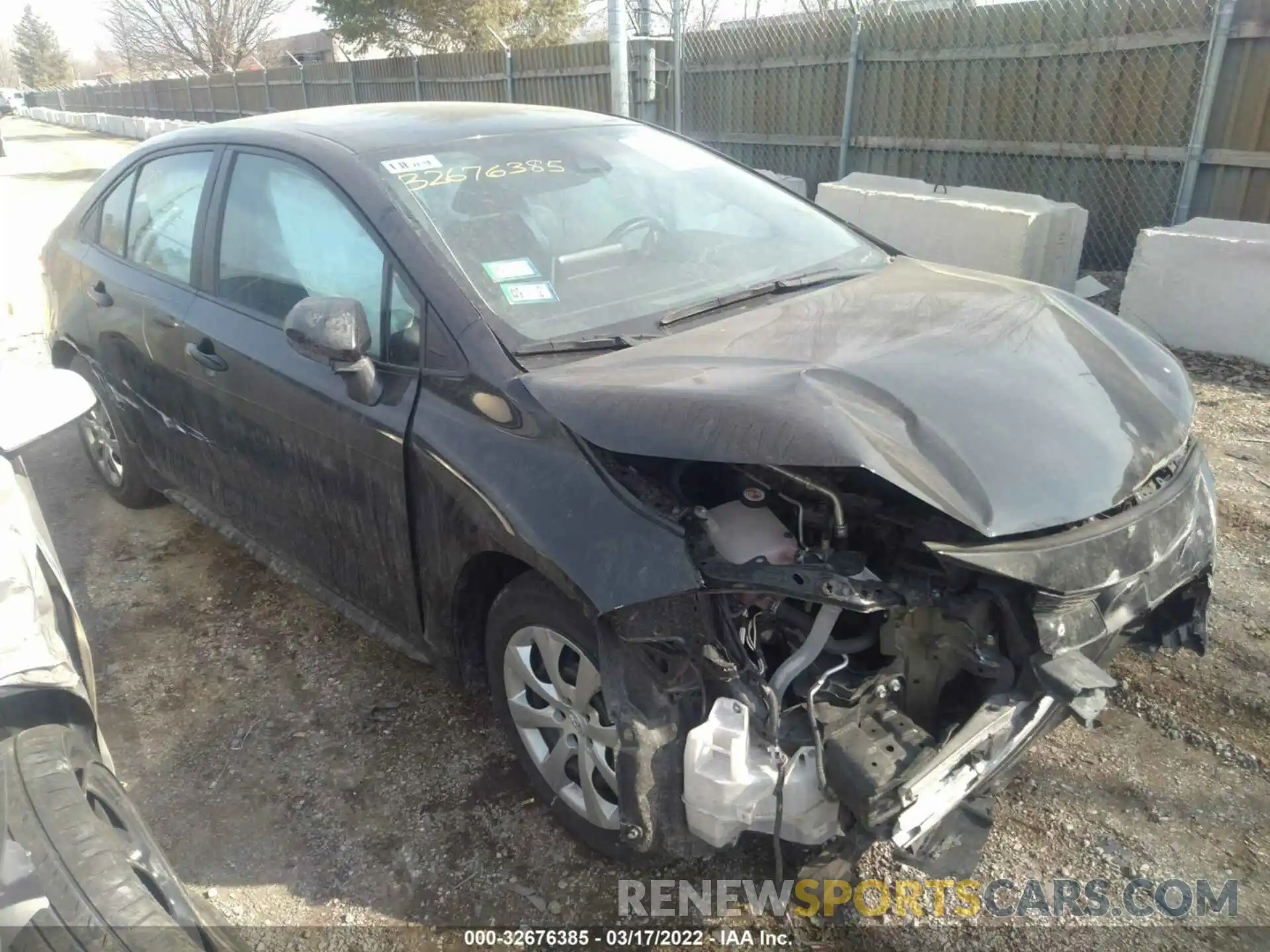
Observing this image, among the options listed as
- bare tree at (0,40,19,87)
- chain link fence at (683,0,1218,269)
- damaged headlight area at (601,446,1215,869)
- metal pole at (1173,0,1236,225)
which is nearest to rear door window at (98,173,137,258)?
damaged headlight area at (601,446,1215,869)

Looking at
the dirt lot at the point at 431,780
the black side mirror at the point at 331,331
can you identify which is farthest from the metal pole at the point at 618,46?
the black side mirror at the point at 331,331

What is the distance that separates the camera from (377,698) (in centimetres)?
327

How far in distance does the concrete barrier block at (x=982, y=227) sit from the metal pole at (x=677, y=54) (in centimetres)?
349

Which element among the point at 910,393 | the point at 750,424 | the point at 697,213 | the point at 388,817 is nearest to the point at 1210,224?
the point at 697,213

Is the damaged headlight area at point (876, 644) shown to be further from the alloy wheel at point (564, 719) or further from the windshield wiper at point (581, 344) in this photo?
the windshield wiper at point (581, 344)

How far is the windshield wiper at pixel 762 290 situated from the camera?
2.75m

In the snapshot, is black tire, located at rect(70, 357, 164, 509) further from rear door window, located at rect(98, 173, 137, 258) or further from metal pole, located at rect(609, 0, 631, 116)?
metal pole, located at rect(609, 0, 631, 116)

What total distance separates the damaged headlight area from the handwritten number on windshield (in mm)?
1195

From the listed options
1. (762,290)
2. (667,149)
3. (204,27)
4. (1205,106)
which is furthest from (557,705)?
(204,27)

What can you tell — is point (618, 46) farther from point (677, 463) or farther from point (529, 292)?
point (677, 463)

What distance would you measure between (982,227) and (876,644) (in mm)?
5397

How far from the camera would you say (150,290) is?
3711 millimetres

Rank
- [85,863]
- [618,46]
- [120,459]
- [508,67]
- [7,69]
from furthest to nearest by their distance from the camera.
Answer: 1. [7,69]
2. [508,67]
3. [618,46]
4. [120,459]
5. [85,863]

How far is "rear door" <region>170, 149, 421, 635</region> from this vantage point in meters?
2.71
